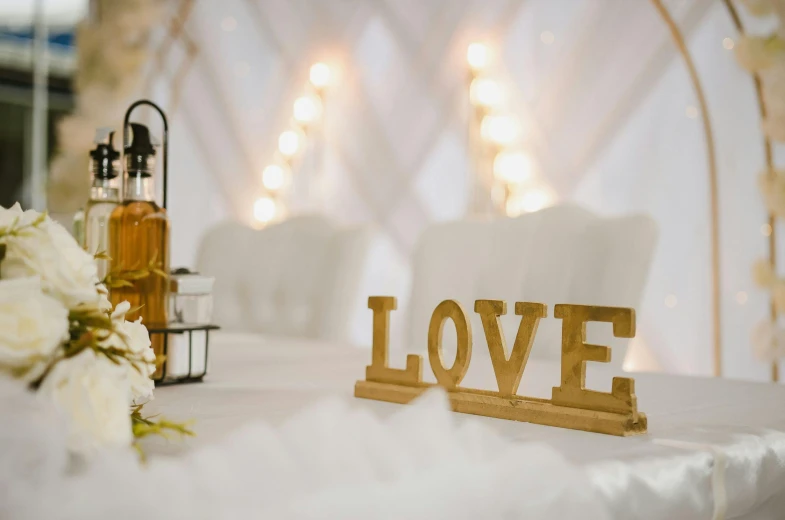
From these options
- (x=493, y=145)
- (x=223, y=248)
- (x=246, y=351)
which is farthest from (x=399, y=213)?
(x=246, y=351)

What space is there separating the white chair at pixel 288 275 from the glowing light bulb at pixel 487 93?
1019 mm

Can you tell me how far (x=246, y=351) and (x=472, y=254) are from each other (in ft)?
1.49

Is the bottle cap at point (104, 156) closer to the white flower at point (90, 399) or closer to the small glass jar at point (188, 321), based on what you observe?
the small glass jar at point (188, 321)

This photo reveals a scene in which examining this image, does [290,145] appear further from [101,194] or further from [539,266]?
[101,194]

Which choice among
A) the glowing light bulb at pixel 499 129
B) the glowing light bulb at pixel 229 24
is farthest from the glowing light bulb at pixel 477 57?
the glowing light bulb at pixel 229 24

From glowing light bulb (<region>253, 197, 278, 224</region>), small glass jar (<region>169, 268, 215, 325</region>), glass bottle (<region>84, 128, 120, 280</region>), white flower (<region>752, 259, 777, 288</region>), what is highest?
glowing light bulb (<region>253, 197, 278, 224</region>)

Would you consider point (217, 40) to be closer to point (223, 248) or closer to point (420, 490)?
point (223, 248)

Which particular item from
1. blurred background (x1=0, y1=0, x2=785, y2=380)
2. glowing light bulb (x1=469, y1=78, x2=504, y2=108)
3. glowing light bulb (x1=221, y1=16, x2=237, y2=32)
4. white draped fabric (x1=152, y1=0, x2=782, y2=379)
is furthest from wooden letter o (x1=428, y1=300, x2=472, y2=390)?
glowing light bulb (x1=221, y1=16, x2=237, y2=32)

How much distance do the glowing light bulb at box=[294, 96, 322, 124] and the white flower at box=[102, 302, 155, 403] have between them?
2.82 m

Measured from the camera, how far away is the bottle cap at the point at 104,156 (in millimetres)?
867

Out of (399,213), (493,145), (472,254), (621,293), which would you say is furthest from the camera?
(399,213)

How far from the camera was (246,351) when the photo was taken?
128cm

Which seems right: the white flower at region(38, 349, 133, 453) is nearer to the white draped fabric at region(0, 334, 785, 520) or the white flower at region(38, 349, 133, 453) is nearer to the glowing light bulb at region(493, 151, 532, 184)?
the white draped fabric at region(0, 334, 785, 520)

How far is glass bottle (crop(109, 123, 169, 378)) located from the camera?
2.71 feet
